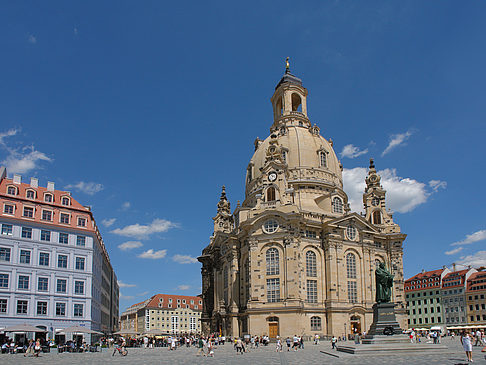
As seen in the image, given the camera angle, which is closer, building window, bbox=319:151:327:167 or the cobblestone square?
the cobblestone square

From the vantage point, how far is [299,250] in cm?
6550

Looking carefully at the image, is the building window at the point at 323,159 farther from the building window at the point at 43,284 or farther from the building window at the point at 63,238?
the building window at the point at 43,284

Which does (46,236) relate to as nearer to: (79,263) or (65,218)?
(65,218)

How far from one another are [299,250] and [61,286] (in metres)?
31.9

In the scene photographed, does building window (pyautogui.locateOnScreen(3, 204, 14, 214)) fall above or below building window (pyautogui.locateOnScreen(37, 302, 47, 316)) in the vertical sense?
above

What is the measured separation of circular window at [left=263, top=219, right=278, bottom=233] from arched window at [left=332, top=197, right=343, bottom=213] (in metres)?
14.6

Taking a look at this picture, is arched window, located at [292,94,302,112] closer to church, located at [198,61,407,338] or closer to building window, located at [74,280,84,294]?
church, located at [198,61,407,338]

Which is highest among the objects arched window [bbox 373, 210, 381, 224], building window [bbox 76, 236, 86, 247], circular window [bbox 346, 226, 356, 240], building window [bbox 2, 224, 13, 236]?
arched window [bbox 373, 210, 381, 224]

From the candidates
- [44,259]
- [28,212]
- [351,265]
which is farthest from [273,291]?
[28,212]

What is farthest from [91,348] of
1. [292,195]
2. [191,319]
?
[191,319]

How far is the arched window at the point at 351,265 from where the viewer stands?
69.9 metres

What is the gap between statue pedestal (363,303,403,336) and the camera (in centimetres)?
3453

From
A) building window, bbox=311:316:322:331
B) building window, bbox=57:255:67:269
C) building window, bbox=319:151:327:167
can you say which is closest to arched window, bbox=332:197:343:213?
building window, bbox=319:151:327:167

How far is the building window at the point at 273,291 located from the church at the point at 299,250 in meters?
0.14
